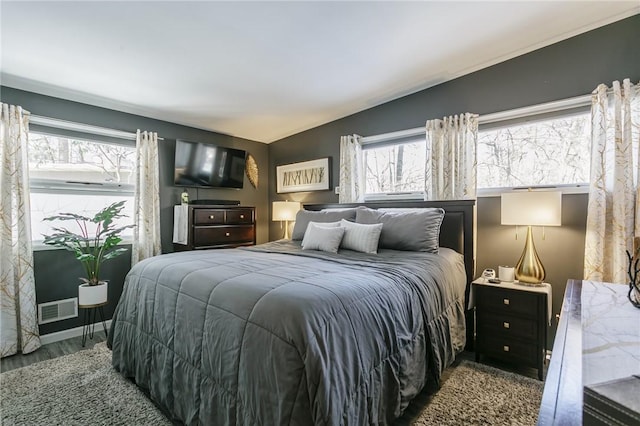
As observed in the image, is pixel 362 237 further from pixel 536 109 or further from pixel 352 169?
pixel 536 109

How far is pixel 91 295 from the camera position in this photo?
2.77m

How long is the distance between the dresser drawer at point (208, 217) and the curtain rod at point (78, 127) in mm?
1218

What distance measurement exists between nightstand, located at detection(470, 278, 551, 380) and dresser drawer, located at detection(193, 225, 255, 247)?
3.01 metres

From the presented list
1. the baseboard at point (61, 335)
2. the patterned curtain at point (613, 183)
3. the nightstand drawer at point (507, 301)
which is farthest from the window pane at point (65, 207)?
the patterned curtain at point (613, 183)

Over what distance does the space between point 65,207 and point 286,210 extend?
2631mm

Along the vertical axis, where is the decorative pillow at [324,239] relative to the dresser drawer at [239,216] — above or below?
below

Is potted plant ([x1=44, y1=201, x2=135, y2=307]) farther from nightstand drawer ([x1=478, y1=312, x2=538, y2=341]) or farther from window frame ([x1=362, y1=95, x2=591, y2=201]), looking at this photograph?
nightstand drawer ([x1=478, y1=312, x2=538, y2=341])

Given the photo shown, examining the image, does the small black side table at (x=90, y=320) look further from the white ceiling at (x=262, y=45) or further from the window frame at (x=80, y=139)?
the white ceiling at (x=262, y=45)

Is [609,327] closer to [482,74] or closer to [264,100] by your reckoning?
[482,74]

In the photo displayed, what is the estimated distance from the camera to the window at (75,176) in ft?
9.79

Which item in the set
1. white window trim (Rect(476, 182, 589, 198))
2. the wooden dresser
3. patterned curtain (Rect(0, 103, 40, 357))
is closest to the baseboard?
patterned curtain (Rect(0, 103, 40, 357))

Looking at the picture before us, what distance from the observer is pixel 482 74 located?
8.90 feet

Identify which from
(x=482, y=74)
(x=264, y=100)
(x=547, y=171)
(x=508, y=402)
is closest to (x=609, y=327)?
(x=508, y=402)

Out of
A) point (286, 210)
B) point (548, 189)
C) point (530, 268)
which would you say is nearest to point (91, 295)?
point (286, 210)
